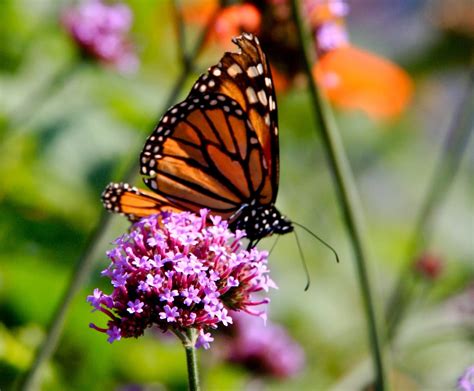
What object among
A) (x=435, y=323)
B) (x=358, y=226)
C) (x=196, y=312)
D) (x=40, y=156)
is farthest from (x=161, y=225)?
(x=435, y=323)

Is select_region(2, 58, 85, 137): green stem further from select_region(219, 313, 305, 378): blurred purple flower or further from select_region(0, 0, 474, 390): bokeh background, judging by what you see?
select_region(219, 313, 305, 378): blurred purple flower

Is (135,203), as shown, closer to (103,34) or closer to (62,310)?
(62,310)

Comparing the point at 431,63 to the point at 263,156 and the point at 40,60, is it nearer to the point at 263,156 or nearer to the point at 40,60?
the point at 40,60

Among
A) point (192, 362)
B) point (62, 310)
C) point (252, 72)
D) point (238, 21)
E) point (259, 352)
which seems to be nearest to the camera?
point (192, 362)

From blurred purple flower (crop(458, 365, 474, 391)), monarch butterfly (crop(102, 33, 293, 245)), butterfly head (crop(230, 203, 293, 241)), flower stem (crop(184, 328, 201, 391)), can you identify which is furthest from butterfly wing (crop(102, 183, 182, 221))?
blurred purple flower (crop(458, 365, 474, 391))

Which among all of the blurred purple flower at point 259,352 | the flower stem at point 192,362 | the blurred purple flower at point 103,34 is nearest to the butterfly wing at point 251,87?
the flower stem at point 192,362

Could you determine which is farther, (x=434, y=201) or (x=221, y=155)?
(x=434, y=201)

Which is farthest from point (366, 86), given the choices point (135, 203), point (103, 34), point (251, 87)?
point (135, 203)
